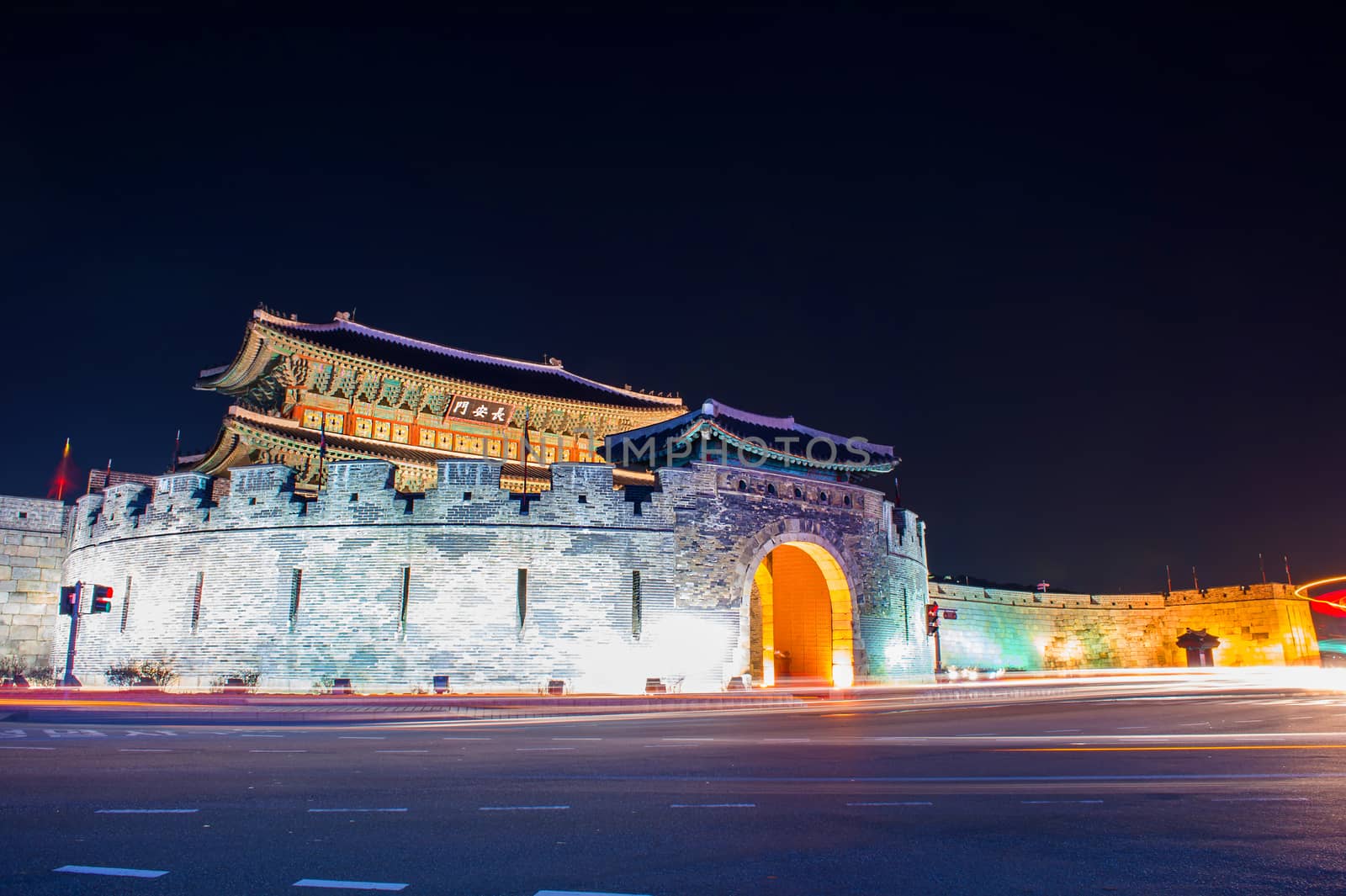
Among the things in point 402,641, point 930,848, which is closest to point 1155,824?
point 930,848

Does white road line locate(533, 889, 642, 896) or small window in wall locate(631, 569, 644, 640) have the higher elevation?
small window in wall locate(631, 569, 644, 640)

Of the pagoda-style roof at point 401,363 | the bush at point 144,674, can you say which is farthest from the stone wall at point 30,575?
the pagoda-style roof at point 401,363

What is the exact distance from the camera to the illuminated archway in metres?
22.0

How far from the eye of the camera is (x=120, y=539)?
20.2 metres

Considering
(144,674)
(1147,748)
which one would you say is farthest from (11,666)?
(1147,748)

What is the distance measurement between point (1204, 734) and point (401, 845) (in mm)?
10150

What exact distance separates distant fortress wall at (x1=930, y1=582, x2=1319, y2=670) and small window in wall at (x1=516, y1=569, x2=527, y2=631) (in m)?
24.3

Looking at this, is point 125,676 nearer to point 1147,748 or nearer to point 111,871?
point 111,871

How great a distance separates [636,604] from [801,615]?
22.9 ft

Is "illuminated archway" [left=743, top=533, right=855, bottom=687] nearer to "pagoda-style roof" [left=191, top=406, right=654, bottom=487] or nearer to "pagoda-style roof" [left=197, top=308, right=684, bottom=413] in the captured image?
"pagoda-style roof" [left=191, top=406, right=654, bottom=487]

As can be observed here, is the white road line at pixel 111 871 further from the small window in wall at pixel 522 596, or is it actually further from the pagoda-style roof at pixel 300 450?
the pagoda-style roof at pixel 300 450

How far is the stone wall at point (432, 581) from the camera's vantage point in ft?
58.0

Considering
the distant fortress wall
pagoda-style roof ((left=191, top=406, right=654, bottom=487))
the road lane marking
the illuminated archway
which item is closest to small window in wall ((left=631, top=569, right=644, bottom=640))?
the illuminated archway

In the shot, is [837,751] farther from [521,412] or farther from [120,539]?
[521,412]
